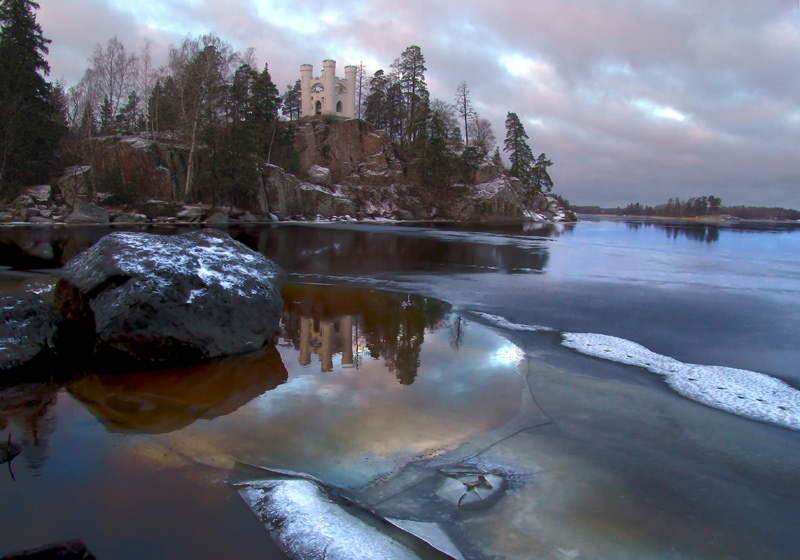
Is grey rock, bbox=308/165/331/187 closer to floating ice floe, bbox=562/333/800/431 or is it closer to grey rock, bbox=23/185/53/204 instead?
grey rock, bbox=23/185/53/204

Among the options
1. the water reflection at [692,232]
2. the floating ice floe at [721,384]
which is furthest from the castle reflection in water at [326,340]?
the water reflection at [692,232]

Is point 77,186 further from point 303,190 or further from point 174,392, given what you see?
point 174,392

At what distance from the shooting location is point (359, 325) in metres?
8.30

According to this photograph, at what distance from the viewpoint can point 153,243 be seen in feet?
24.9

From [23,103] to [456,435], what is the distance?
4946 cm

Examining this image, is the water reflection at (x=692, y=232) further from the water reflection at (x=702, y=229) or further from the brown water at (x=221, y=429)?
the brown water at (x=221, y=429)

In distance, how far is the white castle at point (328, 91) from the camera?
262 feet

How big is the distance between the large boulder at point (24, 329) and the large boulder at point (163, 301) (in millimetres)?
454

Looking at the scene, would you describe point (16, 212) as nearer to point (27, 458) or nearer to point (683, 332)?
point (27, 458)

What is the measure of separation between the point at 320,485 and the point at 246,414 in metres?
1.57

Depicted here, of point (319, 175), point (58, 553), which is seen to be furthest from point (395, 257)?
point (319, 175)

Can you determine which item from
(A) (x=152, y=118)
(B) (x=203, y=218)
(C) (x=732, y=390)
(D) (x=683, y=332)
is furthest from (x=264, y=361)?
(A) (x=152, y=118)

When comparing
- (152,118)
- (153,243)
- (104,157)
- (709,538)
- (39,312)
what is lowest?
(709,538)

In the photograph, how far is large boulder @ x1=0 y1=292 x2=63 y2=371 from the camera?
5691 mm
